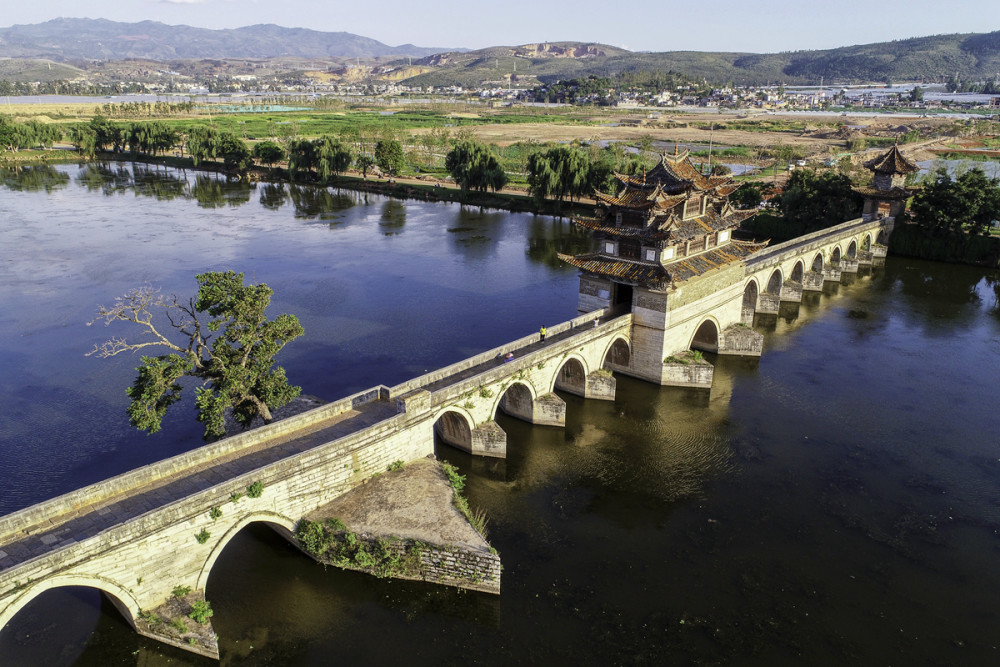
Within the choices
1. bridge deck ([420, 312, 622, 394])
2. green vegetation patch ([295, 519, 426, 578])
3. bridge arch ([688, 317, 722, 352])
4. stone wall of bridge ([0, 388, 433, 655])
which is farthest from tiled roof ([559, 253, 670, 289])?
green vegetation patch ([295, 519, 426, 578])

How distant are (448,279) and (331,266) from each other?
12.0 m

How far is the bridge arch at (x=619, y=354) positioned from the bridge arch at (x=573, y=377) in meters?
2.79

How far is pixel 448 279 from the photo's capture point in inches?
2368

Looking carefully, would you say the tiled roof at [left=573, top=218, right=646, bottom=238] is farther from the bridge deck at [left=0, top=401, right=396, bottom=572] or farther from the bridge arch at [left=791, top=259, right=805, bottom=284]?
the bridge arch at [left=791, top=259, right=805, bottom=284]

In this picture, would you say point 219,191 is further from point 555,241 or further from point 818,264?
point 818,264

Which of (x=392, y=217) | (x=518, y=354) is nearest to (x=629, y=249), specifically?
(x=518, y=354)

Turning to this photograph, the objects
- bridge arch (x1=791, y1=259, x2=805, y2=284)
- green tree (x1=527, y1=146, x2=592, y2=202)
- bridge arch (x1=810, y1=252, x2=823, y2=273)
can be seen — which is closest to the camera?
bridge arch (x1=791, y1=259, x2=805, y2=284)

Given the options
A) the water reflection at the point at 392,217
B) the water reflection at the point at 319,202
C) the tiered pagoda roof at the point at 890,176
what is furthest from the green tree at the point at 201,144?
the tiered pagoda roof at the point at 890,176

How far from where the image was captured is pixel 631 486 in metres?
30.6

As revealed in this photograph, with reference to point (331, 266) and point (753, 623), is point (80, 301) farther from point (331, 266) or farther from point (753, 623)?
point (753, 623)

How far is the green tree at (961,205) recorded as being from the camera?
63906 mm

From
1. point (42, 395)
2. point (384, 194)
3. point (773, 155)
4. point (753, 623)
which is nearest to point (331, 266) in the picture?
point (42, 395)

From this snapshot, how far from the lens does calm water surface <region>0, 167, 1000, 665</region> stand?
22.1 m

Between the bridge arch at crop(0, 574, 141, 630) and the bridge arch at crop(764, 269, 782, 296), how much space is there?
4643 cm
